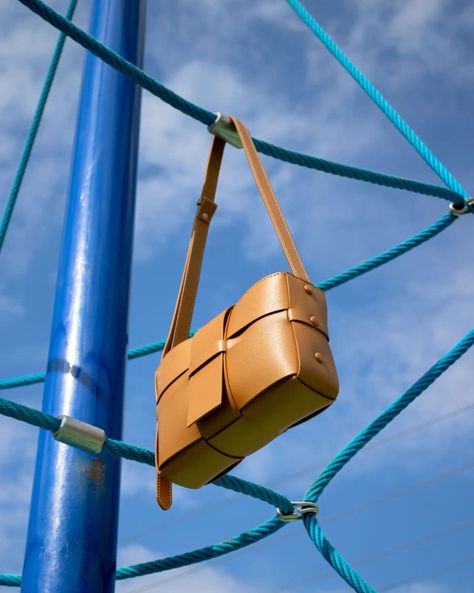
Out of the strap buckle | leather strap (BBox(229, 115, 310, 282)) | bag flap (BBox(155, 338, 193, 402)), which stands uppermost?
the strap buckle

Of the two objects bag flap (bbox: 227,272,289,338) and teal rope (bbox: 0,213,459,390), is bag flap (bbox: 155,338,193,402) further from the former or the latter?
teal rope (bbox: 0,213,459,390)

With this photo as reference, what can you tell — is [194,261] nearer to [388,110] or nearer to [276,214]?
[276,214]

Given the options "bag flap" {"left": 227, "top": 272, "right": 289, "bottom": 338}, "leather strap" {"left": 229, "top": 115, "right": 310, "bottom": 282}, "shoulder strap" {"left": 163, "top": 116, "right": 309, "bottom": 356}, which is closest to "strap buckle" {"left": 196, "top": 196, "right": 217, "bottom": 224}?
"shoulder strap" {"left": 163, "top": 116, "right": 309, "bottom": 356}

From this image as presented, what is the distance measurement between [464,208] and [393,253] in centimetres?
29

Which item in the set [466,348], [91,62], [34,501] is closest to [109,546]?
[34,501]

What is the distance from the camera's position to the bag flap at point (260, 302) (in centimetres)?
162

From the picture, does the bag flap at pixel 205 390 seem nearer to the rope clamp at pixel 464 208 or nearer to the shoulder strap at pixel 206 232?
the shoulder strap at pixel 206 232

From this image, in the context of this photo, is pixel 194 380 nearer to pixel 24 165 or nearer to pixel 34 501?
pixel 34 501

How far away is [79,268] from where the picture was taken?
2447 millimetres

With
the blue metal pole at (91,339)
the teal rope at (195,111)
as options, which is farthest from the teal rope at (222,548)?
the teal rope at (195,111)

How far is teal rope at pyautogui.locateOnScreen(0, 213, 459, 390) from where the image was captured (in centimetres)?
281

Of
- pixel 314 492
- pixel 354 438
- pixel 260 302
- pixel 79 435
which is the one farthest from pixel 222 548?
pixel 260 302

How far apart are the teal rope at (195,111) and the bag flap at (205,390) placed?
0.84 metres

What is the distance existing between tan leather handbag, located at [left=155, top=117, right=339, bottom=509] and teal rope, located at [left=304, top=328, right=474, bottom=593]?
556 mm
